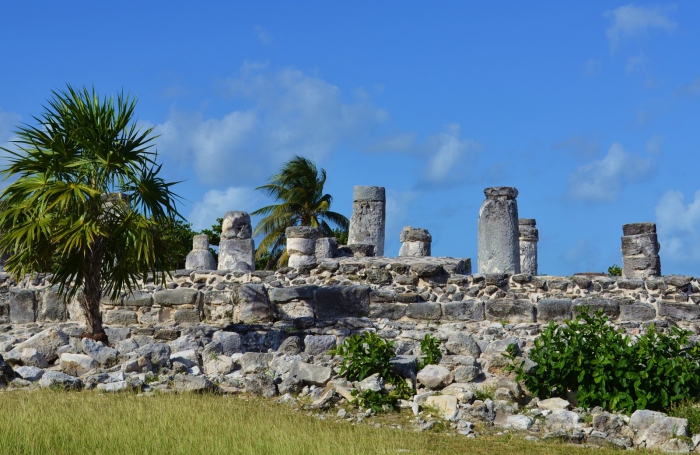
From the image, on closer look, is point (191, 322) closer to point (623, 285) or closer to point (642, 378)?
point (623, 285)

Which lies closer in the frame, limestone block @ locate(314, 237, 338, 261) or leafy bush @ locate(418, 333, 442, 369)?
leafy bush @ locate(418, 333, 442, 369)

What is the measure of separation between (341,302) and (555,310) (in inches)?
135

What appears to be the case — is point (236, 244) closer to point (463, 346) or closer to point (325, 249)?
point (325, 249)

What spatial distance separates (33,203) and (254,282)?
4326 millimetres

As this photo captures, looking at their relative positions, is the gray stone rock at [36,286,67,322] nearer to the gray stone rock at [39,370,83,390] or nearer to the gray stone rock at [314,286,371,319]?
the gray stone rock at [314,286,371,319]

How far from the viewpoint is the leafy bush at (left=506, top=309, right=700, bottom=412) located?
786cm

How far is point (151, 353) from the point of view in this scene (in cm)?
963

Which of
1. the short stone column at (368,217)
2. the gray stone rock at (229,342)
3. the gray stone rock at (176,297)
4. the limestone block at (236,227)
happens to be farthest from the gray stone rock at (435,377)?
the short stone column at (368,217)

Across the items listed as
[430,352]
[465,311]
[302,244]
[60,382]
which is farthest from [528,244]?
[60,382]

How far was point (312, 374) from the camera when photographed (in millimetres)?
8828

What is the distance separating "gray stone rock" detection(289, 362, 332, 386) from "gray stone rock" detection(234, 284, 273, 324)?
16.4ft

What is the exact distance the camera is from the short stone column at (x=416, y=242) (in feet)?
68.9

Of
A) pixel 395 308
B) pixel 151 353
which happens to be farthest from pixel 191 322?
pixel 151 353

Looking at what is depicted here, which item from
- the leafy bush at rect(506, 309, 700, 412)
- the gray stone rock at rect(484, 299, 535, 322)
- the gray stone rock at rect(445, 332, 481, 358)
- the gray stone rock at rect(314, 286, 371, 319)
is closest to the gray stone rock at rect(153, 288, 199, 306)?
the gray stone rock at rect(314, 286, 371, 319)
